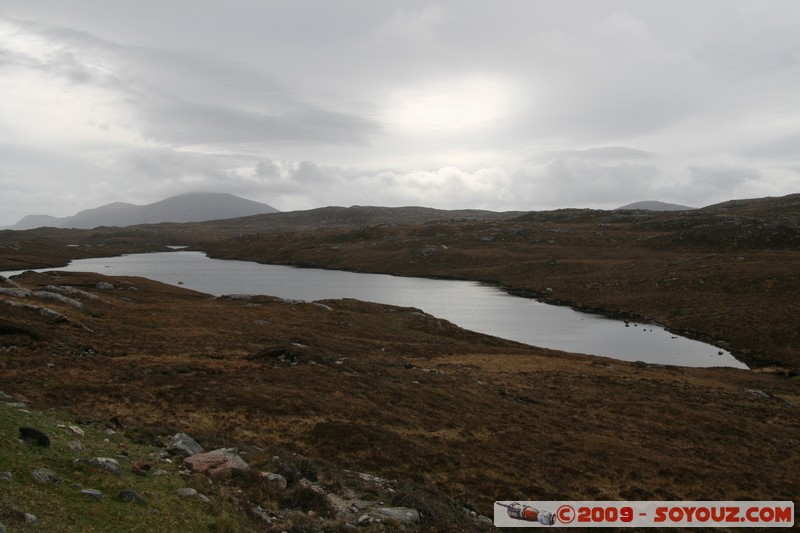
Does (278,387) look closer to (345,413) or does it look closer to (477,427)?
(345,413)

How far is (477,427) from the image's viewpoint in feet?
98.8

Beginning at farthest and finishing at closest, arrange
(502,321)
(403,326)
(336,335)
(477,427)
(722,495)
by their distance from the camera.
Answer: (502,321)
(403,326)
(336,335)
(477,427)
(722,495)

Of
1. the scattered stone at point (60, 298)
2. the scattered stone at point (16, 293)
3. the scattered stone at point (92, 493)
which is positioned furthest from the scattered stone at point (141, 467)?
the scattered stone at point (60, 298)

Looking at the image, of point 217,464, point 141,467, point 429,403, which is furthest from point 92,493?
point 429,403

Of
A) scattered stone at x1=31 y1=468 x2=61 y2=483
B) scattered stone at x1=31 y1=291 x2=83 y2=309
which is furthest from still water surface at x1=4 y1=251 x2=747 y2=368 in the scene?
scattered stone at x1=31 y1=468 x2=61 y2=483

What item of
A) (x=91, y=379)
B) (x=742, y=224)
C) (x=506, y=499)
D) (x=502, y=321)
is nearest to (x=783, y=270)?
(x=502, y=321)

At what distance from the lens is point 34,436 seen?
15.0m

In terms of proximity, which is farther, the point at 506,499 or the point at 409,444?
the point at 409,444

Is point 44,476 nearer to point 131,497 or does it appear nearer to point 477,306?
point 131,497

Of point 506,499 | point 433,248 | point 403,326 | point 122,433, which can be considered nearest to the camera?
point 122,433

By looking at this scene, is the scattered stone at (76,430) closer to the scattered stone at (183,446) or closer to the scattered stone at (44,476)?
the scattered stone at (183,446)

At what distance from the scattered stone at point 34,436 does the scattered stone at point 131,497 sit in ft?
13.4

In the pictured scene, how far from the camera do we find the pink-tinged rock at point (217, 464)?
16469 mm

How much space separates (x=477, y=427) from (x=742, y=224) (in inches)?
5689
